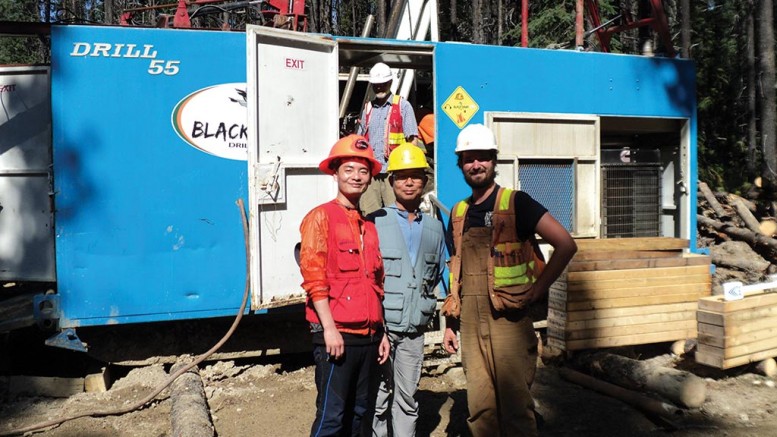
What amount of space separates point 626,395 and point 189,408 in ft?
11.9

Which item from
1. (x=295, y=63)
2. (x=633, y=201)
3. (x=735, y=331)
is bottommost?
(x=735, y=331)

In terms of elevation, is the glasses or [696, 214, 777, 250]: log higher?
the glasses

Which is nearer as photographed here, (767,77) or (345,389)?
(345,389)

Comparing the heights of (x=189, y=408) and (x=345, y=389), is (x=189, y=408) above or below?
below

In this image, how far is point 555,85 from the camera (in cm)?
678

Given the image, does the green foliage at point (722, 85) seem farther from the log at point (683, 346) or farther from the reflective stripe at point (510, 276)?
the reflective stripe at point (510, 276)

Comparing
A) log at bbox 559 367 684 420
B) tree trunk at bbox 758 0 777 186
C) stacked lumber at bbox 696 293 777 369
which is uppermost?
tree trunk at bbox 758 0 777 186

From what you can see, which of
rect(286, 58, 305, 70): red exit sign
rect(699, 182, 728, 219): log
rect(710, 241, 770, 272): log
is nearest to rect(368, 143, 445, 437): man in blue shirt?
rect(286, 58, 305, 70): red exit sign

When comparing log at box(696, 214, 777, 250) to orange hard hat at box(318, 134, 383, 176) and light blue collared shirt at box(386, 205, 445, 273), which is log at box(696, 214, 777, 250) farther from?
orange hard hat at box(318, 134, 383, 176)

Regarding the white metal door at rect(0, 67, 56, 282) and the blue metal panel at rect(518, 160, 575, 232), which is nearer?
the white metal door at rect(0, 67, 56, 282)

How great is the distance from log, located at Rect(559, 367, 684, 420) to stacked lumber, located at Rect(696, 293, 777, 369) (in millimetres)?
1110

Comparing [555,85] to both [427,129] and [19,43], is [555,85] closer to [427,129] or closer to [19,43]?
[427,129]

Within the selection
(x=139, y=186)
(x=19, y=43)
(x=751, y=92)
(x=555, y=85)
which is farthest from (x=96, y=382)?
(x=19, y=43)

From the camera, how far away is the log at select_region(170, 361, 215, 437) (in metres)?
4.41
